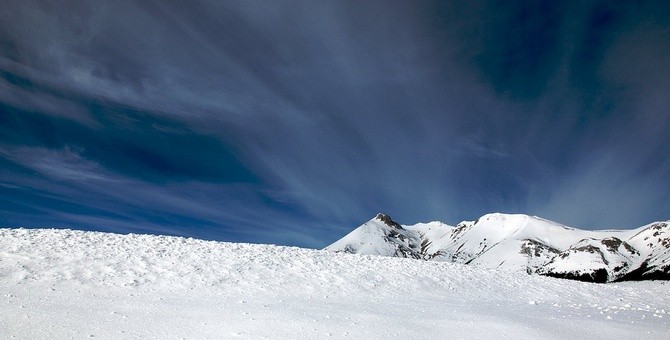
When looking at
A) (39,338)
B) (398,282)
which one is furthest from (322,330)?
(398,282)

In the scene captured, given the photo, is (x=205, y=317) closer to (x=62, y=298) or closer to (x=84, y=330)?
(x=84, y=330)

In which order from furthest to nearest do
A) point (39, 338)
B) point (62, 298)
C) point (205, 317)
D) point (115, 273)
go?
point (115, 273)
point (62, 298)
point (205, 317)
point (39, 338)

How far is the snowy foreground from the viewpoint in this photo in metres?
11.7

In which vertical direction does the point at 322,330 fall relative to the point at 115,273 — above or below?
below

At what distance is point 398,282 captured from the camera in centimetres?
2158

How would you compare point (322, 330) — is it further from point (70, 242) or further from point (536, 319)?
point (70, 242)

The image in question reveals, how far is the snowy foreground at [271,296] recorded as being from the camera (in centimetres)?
1170

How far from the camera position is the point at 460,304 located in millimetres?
18062

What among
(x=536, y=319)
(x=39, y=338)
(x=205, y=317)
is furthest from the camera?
(x=536, y=319)

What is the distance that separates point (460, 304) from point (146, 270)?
613 inches

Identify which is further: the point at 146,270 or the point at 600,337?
the point at 146,270

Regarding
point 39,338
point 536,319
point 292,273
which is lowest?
point 39,338

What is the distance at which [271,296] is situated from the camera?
16.8 metres

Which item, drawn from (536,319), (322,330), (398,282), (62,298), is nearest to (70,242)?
(62,298)
